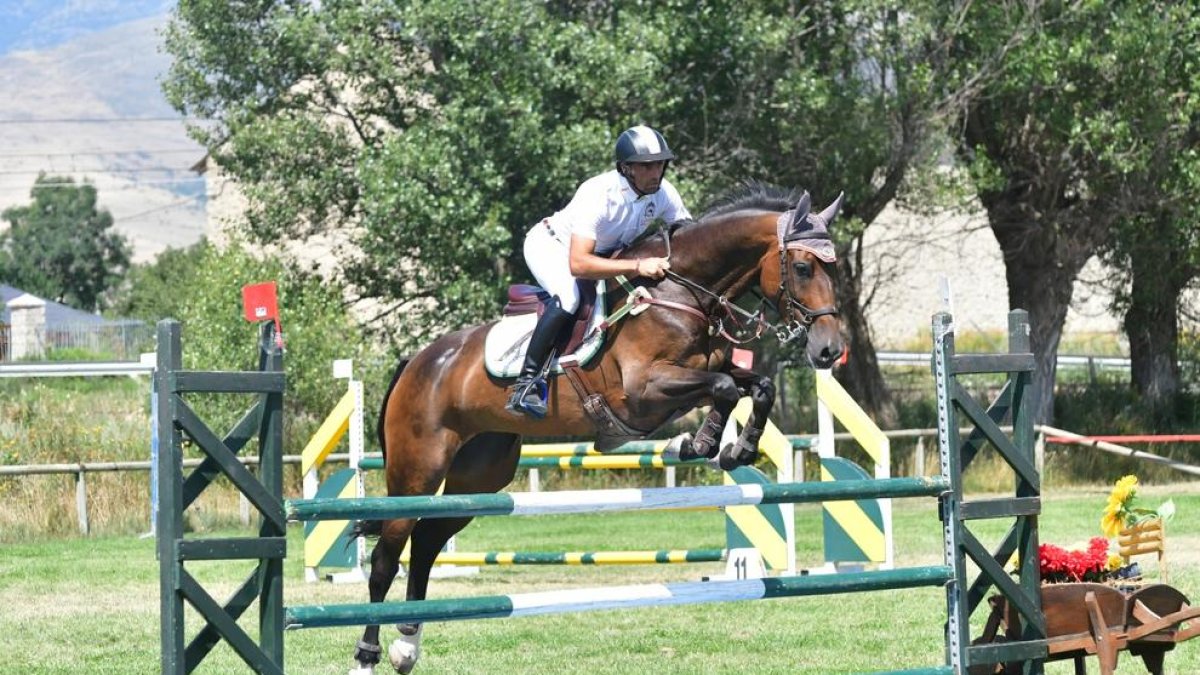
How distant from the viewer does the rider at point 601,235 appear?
6598 millimetres

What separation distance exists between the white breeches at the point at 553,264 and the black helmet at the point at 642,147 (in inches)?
18.8

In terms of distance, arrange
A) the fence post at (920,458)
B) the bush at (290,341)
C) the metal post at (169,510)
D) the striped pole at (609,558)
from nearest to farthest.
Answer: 1. the metal post at (169,510)
2. the striped pole at (609,558)
3. the fence post at (920,458)
4. the bush at (290,341)

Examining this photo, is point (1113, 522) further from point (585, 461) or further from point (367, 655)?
point (585, 461)

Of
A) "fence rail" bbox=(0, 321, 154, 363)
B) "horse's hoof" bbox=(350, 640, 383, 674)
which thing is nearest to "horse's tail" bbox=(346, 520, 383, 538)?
"horse's hoof" bbox=(350, 640, 383, 674)

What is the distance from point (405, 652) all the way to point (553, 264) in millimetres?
1785

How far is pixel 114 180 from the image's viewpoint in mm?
197875

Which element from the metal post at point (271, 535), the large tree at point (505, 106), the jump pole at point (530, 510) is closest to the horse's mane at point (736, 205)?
the jump pole at point (530, 510)

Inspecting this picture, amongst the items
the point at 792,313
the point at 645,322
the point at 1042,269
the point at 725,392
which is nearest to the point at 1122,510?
the point at 792,313

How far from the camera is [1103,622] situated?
223 inches

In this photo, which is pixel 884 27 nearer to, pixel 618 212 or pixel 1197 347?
pixel 1197 347

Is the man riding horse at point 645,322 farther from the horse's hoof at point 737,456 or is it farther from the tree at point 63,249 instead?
the tree at point 63,249

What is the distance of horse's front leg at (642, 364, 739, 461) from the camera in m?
6.31

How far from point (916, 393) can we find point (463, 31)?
956 cm

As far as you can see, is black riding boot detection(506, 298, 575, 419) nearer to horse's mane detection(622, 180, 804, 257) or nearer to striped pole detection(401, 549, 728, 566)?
horse's mane detection(622, 180, 804, 257)
